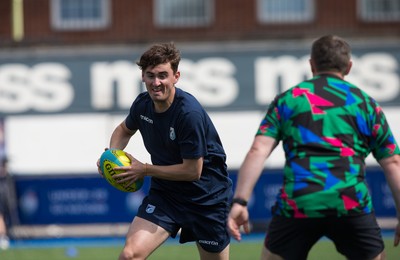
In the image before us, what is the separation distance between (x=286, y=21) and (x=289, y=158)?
20.2 m

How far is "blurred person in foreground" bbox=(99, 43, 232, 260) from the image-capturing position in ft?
21.8

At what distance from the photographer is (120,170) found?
674 cm

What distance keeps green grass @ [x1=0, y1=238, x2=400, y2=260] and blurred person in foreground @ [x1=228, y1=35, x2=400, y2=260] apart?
20.1ft

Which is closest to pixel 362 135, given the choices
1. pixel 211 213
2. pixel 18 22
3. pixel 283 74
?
pixel 211 213

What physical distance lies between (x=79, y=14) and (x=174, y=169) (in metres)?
20.0

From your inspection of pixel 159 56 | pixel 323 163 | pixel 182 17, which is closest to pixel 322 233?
pixel 323 163

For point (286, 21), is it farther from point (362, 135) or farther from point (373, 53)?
point (362, 135)

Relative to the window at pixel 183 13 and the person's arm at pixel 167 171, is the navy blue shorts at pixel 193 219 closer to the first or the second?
the person's arm at pixel 167 171

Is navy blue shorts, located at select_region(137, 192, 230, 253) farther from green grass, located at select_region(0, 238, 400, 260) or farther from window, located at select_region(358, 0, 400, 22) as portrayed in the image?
window, located at select_region(358, 0, 400, 22)

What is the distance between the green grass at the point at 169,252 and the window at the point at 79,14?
1206 centimetres

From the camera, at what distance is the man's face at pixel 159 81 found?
21.7 ft

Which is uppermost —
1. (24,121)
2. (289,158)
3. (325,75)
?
(325,75)

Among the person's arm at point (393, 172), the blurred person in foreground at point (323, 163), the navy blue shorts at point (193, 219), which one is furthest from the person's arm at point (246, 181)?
the navy blue shorts at point (193, 219)

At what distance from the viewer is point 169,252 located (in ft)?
44.2
